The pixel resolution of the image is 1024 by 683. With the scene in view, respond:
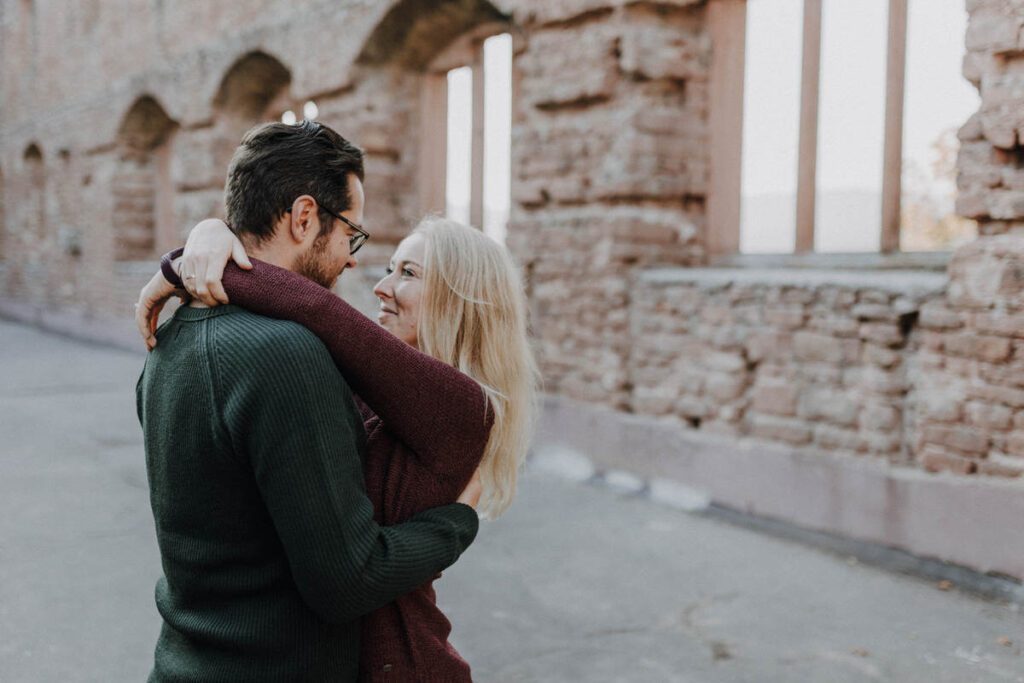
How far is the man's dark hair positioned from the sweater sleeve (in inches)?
9.3

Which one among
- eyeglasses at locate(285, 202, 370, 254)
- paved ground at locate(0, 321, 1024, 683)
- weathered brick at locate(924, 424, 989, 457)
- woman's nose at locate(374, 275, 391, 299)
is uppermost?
eyeglasses at locate(285, 202, 370, 254)

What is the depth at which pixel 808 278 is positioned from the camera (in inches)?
173

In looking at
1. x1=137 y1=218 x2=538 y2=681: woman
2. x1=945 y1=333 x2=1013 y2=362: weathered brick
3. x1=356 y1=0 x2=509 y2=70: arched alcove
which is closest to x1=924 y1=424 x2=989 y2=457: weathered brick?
x1=945 y1=333 x2=1013 y2=362: weathered brick

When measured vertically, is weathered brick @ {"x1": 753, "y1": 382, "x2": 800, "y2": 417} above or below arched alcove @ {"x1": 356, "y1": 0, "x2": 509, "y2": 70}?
below

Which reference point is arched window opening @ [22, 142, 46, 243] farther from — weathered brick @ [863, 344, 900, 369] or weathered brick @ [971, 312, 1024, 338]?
weathered brick @ [971, 312, 1024, 338]

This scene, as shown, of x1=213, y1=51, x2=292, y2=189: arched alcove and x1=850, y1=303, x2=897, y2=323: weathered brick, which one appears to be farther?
x1=213, y1=51, x2=292, y2=189: arched alcove

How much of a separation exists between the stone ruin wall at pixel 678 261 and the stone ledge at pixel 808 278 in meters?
0.01

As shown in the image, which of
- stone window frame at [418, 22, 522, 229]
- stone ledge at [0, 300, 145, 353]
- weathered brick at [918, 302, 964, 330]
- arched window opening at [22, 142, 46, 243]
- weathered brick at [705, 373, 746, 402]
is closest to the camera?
weathered brick at [918, 302, 964, 330]

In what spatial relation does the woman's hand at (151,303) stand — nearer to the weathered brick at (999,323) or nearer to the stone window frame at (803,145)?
the weathered brick at (999,323)

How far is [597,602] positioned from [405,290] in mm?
2196

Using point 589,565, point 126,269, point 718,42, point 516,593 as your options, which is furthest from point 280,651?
point 126,269

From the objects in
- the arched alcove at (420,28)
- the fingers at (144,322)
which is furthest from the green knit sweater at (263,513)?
the arched alcove at (420,28)

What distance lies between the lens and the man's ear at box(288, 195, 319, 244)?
137cm

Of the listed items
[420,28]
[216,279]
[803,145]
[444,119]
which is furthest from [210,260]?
[444,119]
